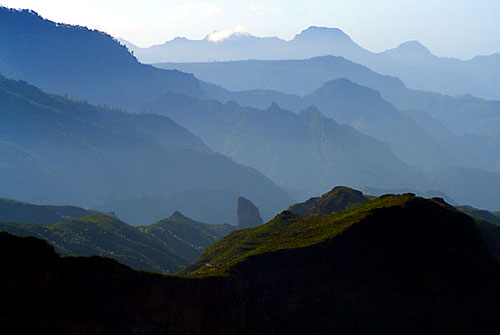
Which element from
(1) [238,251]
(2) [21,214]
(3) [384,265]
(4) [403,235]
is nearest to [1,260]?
(3) [384,265]

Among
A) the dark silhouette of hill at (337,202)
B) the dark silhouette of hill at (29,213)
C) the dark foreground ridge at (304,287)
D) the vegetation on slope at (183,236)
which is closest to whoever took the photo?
the dark foreground ridge at (304,287)

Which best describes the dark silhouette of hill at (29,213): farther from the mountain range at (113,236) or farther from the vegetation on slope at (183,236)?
the vegetation on slope at (183,236)

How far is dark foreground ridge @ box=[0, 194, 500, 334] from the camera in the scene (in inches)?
1443

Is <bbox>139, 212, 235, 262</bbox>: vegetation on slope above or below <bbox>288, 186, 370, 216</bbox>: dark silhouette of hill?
below

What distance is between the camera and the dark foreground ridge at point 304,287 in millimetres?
36656

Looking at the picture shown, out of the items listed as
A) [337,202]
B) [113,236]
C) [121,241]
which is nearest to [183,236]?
[113,236]

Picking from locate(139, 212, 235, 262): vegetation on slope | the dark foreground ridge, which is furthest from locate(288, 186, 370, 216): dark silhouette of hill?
the dark foreground ridge

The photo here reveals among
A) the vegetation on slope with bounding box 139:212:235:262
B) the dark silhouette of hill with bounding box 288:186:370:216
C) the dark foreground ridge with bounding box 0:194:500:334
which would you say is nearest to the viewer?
the dark foreground ridge with bounding box 0:194:500:334

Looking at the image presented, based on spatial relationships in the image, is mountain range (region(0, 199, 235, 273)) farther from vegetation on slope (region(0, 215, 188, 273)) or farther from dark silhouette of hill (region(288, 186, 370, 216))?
dark silhouette of hill (region(288, 186, 370, 216))

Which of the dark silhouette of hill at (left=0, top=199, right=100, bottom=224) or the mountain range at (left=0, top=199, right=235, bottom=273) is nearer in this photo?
the mountain range at (left=0, top=199, right=235, bottom=273)

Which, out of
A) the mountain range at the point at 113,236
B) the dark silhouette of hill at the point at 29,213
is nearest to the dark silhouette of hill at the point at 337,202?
the mountain range at the point at 113,236

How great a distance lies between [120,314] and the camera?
38.9 m

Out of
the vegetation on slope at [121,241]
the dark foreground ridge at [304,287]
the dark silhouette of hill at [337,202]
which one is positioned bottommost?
the dark foreground ridge at [304,287]

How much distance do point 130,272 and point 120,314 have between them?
3696mm
